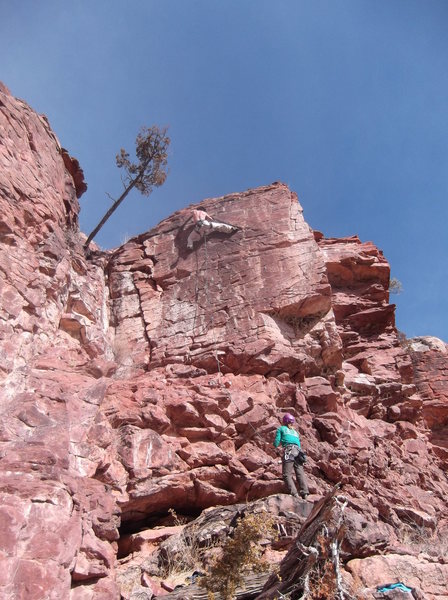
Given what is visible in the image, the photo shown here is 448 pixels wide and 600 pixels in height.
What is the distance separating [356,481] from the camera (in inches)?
440

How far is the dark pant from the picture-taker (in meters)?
9.53

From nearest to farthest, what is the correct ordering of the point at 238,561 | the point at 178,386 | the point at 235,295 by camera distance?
the point at 238,561
the point at 178,386
the point at 235,295

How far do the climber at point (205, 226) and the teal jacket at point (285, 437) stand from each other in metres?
7.09

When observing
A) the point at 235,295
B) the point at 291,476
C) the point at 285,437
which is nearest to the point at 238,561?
the point at 291,476

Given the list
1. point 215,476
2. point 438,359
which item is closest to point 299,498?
point 215,476

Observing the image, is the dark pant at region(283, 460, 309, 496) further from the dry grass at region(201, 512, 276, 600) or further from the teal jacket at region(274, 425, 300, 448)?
the dry grass at region(201, 512, 276, 600)

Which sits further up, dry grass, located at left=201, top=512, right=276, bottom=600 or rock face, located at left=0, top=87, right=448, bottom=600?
rock face, located at left=0, top=87, right=448, bottom=600

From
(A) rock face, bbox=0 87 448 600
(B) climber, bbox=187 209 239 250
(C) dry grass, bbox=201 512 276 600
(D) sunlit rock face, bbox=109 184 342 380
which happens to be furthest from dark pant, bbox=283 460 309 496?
(B) climber, bbox=187 209 239 250

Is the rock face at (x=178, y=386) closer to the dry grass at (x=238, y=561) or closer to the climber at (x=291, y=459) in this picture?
the climber at (x=291, y=459)

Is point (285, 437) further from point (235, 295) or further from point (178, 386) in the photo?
point (235, 295)

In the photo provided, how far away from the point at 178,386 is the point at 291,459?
118 inches

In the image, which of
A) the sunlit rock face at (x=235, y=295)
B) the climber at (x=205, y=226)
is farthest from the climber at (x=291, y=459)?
the climber at (x=205, y=226)

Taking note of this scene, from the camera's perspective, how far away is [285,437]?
32.6 ft

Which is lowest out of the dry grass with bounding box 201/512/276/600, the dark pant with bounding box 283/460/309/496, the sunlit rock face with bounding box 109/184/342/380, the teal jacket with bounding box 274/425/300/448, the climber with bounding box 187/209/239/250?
the dry grass with bounding box 201/512/276/600
